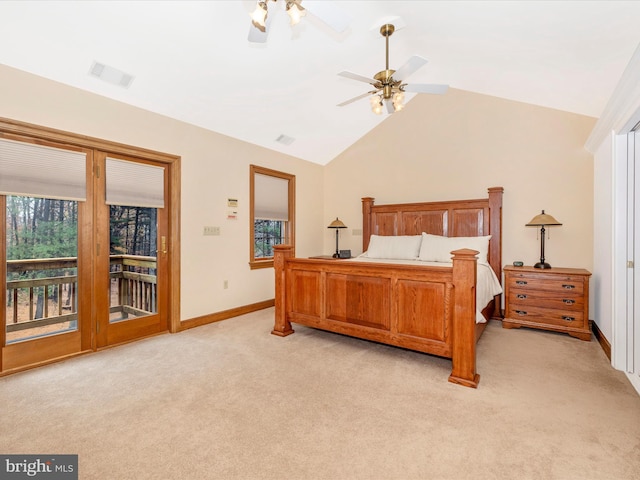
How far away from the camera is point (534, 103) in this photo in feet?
13.4

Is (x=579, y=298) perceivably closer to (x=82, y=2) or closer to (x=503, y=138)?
(x=503, y=138)

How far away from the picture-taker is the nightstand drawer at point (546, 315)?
347 centimetres

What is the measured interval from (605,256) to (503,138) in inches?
77.6

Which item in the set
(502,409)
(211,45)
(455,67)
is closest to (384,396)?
(502,409)

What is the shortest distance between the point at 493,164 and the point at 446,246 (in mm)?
1397

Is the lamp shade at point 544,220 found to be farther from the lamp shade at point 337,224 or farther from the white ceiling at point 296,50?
the lamp shade at point 337,224

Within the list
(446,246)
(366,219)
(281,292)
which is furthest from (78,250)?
(446,246)

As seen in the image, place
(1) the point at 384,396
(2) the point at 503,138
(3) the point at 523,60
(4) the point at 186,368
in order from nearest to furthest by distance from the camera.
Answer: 1. (1) the point at 384,396
2. (4) the point at 186,368
3. (3) the point at 523,60
4. (2) the point at 503,138

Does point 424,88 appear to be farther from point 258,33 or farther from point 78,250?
point 78,250

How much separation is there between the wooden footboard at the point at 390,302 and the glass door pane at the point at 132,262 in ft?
4.73

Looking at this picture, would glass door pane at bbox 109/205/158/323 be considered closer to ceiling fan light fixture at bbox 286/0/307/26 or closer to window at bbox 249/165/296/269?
window at bbox 249/165/296/269

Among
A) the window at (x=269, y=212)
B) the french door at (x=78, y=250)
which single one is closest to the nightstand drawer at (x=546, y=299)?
the window at (x=269, y=212)

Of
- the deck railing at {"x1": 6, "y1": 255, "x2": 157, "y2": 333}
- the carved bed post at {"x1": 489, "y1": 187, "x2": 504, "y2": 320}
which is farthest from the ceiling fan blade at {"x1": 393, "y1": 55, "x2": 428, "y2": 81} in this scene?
the deck railing at {"x1": 6, "y1": 255, "x2": 157, "y2": 333}

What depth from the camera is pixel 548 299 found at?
362cm
